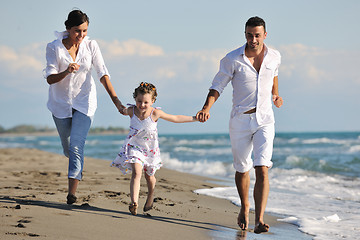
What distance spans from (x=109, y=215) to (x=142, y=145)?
0.79 metres

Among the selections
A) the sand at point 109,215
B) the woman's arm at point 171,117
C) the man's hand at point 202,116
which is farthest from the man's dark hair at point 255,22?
the sand at point 109,215

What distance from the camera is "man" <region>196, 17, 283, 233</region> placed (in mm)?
4477

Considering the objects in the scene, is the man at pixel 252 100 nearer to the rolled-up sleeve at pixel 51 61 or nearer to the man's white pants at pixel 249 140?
the man's white pants at pixel 249 140

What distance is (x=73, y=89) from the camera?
5082mm

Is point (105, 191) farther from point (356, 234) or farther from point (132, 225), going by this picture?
point (356, 234)

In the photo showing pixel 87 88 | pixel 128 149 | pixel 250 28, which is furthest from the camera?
pixel 87 88

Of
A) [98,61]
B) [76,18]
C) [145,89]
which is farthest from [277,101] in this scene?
[76,18]

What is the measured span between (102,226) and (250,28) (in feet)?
7.75

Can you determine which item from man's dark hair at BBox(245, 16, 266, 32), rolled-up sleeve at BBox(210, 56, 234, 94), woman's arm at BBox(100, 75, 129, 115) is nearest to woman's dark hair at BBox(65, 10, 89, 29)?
woman's arm at BBox(100, 75, 129, 115)

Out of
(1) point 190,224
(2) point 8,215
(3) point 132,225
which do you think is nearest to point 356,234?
(1) point 190,224

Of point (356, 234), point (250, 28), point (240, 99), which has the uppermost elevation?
point (250, 28)

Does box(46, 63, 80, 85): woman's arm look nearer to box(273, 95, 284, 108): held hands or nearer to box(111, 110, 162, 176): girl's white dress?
box(111, 110, 162, 176): girl's white dress

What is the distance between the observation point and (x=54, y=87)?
510cm

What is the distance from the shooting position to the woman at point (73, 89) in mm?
5008
